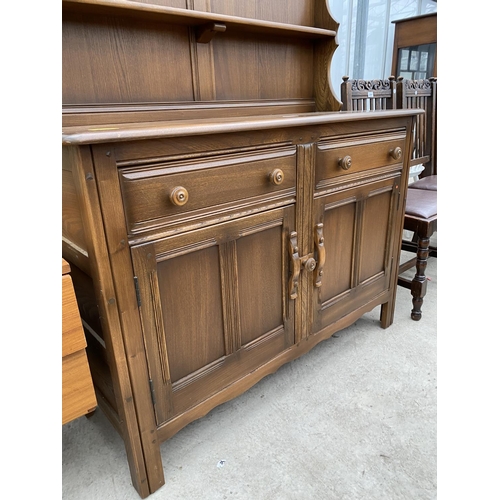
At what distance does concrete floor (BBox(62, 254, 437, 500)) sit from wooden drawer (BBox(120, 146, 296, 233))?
0.73 meters

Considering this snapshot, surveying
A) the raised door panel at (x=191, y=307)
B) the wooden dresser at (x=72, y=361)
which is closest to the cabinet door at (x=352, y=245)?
the raised door panel at (x=191, y=307)

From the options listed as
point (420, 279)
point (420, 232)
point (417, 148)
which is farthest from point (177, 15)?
point (417, 148)

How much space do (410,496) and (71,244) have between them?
3.48ft

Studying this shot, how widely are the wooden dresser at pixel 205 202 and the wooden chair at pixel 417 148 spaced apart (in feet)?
0.58

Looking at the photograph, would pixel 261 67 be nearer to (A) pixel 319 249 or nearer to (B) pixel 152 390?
(A) pixel 319 249

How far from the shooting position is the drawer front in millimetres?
1114

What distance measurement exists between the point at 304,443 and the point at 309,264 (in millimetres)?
546

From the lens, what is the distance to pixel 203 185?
33.6 inches

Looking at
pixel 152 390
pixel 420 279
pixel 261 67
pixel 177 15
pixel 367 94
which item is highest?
pixel 177 15

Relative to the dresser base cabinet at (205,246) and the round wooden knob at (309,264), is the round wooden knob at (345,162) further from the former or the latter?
the round wooden knob at (309,264)

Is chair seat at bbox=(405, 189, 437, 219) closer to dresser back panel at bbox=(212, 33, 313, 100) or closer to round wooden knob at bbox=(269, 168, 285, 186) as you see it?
dresser back panel at bbox=(212, 33, 313, 100)

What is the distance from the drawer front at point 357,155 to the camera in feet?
3.66

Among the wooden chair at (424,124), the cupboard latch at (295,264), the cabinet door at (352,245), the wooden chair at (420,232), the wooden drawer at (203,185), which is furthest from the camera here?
the wooden chair at (424,124)

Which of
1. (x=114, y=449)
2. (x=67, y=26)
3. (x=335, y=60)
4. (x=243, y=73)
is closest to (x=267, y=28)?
(x=243, y=73)
